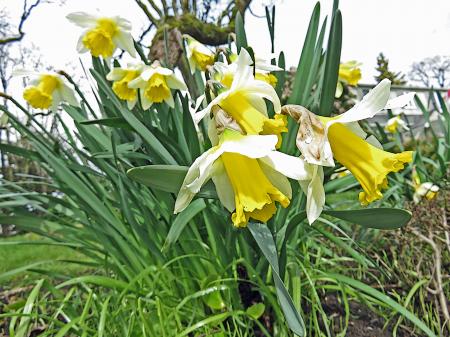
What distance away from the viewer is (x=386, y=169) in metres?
0.63

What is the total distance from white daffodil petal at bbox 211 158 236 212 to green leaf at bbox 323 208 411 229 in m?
0.19

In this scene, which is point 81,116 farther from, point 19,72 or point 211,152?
point 211,152

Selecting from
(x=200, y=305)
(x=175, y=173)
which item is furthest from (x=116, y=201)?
(x=175, y=173)

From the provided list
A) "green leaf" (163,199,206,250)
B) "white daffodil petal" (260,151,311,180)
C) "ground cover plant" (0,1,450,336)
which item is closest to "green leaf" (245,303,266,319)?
"ground cover plant" (0,1,450,336)

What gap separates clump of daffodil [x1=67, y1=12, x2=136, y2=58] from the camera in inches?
56.1

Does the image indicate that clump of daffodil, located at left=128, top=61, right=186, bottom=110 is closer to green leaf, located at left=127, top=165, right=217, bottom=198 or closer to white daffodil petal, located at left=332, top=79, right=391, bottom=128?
green leaf, located at left=127, top=165, right=217, bottom=198

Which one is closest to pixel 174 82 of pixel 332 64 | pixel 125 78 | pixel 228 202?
pixel 125 78

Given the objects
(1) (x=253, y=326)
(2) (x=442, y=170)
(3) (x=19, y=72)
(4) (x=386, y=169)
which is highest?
(3) (x=19, y=72)

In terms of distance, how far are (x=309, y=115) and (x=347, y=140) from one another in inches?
3.2

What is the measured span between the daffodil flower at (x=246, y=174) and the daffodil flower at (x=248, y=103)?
0.18ft

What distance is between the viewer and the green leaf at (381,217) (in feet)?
2.03

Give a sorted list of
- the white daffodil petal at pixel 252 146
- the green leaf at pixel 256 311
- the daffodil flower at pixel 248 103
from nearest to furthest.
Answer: the white daffodil petal at pixel 252 146 < the daffodil flower at pixel 248 103 < the green leaf at pixel 256 311

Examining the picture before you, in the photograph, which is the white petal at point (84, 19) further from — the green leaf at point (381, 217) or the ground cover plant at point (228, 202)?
the green leaf at point (381, 217)

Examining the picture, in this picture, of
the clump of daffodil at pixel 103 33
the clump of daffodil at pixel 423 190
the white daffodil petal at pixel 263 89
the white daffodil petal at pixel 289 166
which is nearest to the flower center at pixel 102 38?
the clump of daffodil at pixel 103 33
